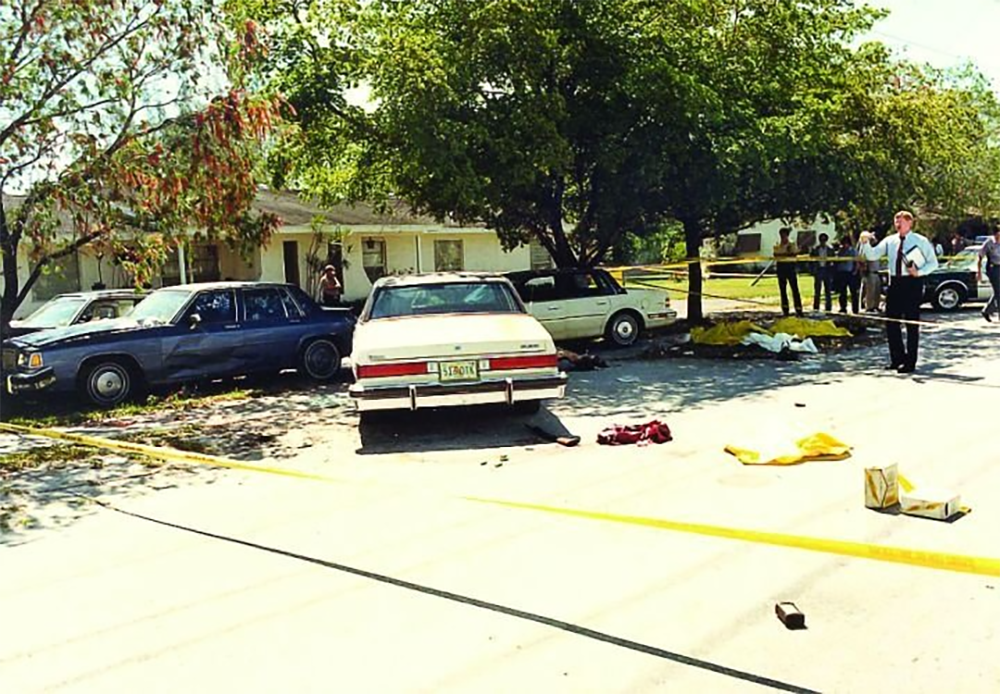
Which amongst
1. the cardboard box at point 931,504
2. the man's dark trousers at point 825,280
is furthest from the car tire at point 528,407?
the man's dark trousers at point 825,280

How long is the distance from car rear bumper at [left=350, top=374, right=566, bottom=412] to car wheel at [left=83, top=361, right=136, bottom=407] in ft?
15.0

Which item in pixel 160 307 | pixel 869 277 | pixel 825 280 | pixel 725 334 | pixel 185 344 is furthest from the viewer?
pixel 825 280

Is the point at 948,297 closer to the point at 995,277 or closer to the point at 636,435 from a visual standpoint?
the point at 995,277

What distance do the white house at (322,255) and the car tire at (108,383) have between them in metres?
11.6

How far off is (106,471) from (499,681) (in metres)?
5.43

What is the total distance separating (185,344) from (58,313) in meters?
3.16

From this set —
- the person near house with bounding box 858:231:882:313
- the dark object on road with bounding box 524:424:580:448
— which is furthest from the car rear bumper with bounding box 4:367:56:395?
the person near house with bounding box 858:231:882:313

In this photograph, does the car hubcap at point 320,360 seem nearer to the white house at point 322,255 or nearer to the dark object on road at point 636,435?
the dark object on road at point 636,435

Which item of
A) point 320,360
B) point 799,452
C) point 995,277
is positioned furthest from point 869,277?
point 799,452

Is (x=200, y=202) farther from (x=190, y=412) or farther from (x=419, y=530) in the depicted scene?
(x=419, y=530)

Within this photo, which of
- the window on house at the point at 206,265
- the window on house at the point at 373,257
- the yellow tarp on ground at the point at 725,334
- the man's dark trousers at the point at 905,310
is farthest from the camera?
the window on house at the point at 373,257

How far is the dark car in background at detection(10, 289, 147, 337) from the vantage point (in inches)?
530

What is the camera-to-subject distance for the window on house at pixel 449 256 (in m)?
30.3

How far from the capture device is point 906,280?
11.6m
